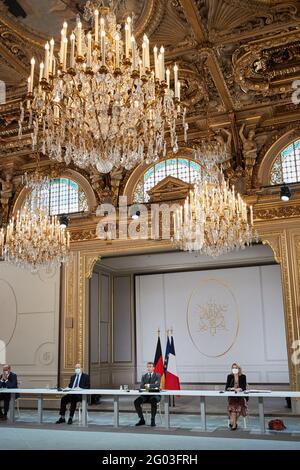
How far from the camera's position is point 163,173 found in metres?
12.8

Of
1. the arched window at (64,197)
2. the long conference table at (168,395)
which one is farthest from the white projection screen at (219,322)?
the long conference table at (168,395)

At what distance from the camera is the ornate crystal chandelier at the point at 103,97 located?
231 inches

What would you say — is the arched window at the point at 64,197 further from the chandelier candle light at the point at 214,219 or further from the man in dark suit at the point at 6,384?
the man in dark suit at the point at 6,384

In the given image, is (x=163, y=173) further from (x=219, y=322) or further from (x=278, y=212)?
(x=219, y=322)

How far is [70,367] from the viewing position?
12.5 meters

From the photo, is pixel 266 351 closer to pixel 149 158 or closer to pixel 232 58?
pixel 232 58

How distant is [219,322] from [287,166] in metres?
5.48

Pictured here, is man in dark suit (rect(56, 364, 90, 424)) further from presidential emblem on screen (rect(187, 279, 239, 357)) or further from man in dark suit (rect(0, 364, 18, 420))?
presidential emblem on screen (rect(187, 279, 239, 357))

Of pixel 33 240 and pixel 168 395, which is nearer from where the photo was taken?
pixel 168 395

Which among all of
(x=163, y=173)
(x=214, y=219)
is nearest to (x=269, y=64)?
(x=214, y=219)

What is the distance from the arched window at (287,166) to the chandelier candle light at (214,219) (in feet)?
7.95

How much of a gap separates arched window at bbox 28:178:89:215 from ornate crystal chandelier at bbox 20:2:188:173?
6690 millimetres

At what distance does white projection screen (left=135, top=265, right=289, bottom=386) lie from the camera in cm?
1434

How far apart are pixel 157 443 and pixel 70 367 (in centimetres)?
591
